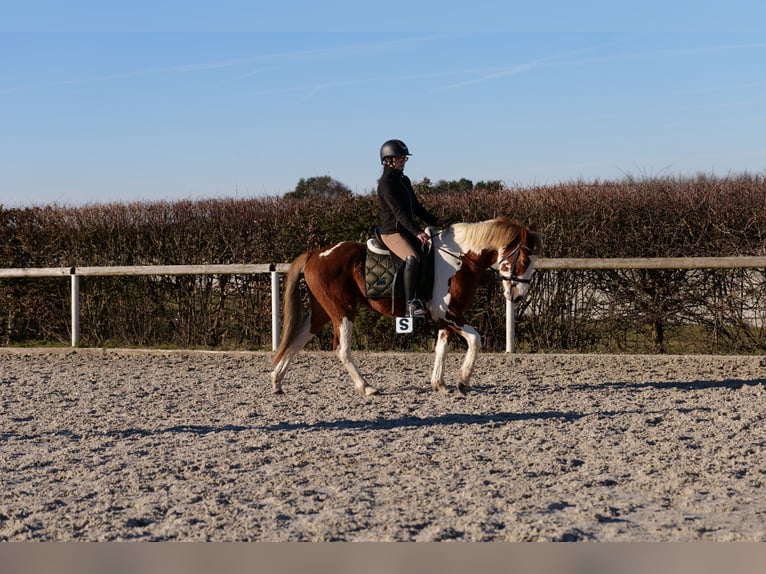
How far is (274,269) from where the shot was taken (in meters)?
12.6

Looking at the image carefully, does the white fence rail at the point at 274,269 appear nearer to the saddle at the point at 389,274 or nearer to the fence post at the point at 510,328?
the fence post at the point at 510,328

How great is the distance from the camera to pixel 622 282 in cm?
1217

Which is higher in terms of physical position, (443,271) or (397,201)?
(397,201)

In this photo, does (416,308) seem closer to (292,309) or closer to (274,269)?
(292,309)

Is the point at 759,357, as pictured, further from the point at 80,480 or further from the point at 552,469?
the point at 80,480

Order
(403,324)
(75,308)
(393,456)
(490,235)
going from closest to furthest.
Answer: (393,456) < (490,235) < (403,324) < (75,308)

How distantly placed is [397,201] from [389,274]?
0.72 m

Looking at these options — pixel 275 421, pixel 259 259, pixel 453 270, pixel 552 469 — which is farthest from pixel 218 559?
pixel 259 259

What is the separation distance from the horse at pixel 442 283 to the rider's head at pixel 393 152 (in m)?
0.76

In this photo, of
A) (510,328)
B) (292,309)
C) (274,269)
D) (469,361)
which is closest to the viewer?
(469,361)

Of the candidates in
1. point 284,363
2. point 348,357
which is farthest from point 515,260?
point 284,363

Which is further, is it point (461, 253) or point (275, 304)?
point (275, 304)

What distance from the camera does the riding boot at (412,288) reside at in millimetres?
9203

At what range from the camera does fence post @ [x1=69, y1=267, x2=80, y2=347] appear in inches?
557
